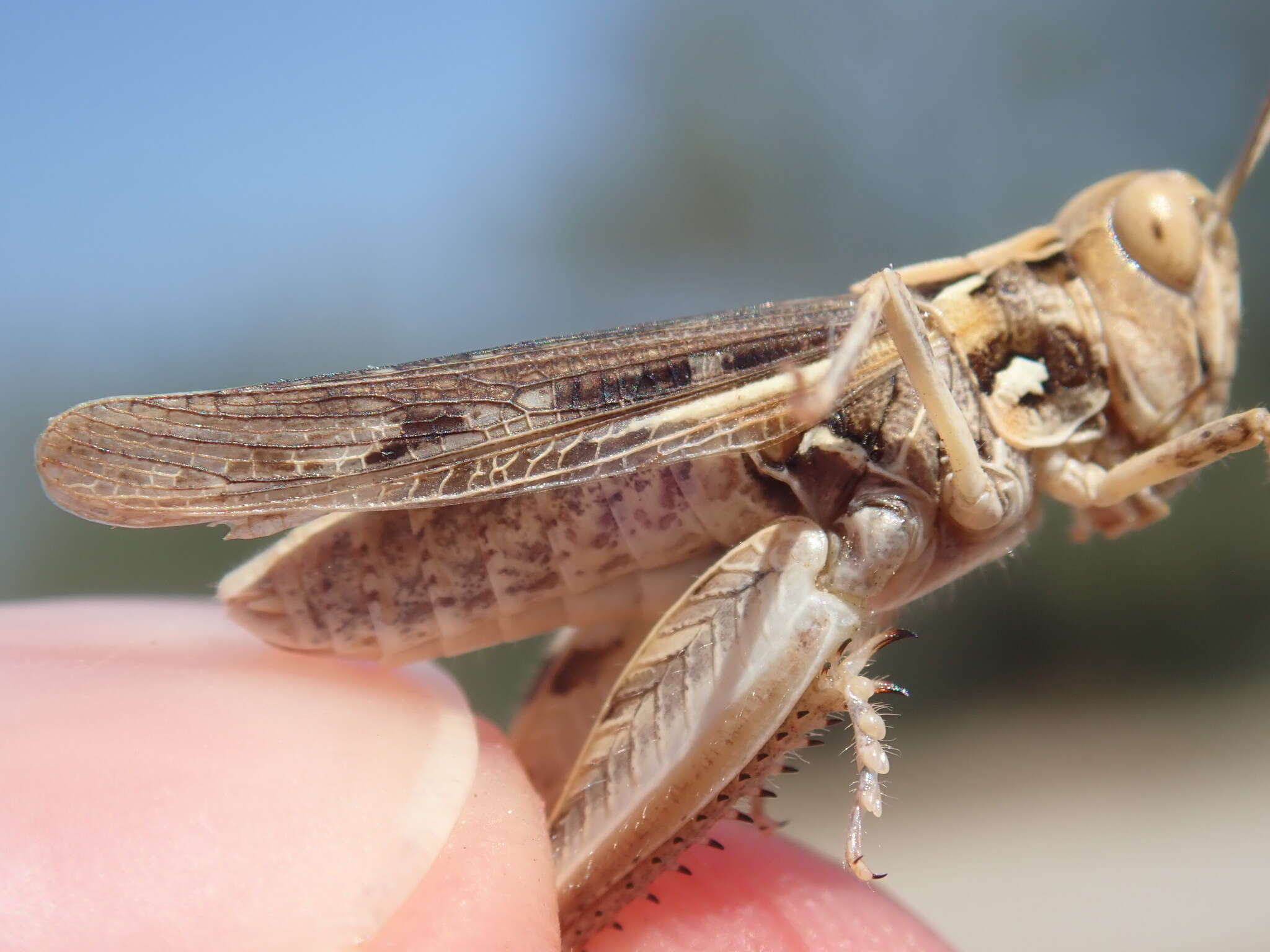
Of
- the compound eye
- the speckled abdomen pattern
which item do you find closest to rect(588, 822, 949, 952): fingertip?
the speckled abdomen pattern

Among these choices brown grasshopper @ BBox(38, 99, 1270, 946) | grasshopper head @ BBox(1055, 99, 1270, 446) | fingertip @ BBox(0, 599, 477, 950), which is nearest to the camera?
fingertip @ BBox(0, 599, 477, 950)

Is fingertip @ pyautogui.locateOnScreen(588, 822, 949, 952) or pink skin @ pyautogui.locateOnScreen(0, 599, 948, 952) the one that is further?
fingertip @ pyautogui.locateOnScreen(588, 822, 949, 952)

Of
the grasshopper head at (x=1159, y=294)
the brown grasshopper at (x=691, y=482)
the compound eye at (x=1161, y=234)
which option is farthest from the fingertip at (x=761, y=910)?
the compound eye at (x=1161, y=234)

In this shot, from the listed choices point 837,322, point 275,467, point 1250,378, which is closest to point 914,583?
point 837,322

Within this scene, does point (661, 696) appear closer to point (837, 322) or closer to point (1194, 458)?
point (837, 322)

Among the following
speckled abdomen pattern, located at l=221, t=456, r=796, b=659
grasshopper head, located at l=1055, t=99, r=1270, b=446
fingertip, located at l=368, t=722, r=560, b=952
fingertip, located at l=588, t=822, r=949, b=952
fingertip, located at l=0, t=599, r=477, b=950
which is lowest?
fingertip, located at l=588, t=822, r=949, b=952

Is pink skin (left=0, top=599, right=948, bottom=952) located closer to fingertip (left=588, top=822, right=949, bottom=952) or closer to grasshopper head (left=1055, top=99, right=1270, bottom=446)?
fingertip (left=588, top=822, right=949, bottom=952)

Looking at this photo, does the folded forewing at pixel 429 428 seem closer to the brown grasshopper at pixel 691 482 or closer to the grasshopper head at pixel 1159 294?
the brown grasshopper at pixel 691 482

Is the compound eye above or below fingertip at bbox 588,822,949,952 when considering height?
above

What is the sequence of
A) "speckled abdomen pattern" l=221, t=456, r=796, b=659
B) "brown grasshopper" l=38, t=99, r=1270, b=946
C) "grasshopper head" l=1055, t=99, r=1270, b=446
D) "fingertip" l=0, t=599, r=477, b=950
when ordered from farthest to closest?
"grasshopper head" l=1055, t=99, r=1270, b=446 → "speckled abdomen pattern" l=221, t=456, r=796, b=659 → "brown grasshopper" l=38, t=99, r=1270, b=946 → "fingertip" l=0, t=599, r=477, b=950
